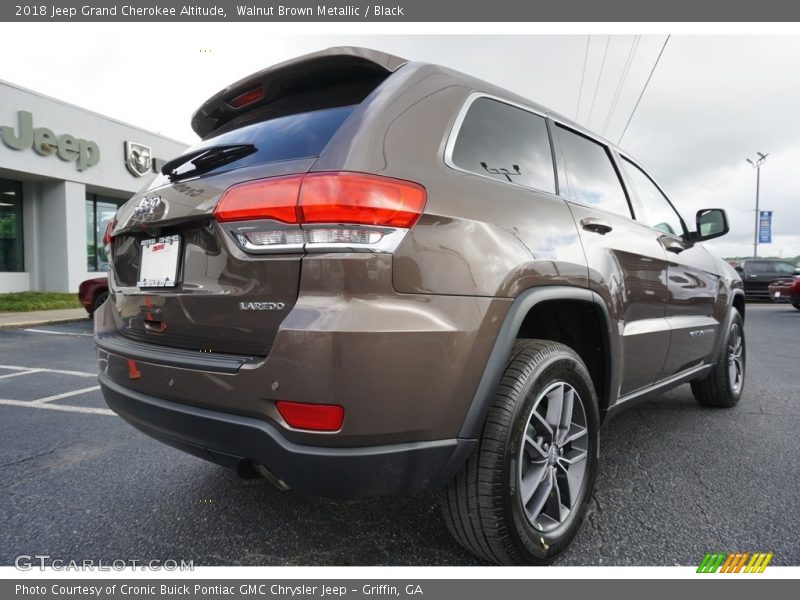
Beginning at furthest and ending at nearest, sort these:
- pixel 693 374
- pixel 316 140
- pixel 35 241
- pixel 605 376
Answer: pixel 35 241
pixel 693 374
pixel 605 376
pixel 316 140

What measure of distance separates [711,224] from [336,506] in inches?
125

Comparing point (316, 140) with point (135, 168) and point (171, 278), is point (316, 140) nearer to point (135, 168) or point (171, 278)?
point (171, 278)

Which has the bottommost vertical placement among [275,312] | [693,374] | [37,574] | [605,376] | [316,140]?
[37,574]

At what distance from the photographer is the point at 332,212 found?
1.41 meters

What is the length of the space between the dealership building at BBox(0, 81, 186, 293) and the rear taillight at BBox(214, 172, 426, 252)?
599 inches

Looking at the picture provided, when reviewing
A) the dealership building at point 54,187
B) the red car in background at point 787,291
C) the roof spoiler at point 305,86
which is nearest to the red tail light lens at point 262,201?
the roof spoiler at point 305,86

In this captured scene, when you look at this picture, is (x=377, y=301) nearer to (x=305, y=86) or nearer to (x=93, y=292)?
(x=305, y=86)

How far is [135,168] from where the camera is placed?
17266 mm

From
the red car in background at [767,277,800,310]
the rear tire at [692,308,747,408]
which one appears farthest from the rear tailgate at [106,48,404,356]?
the red car in background at [767,277,800,310]

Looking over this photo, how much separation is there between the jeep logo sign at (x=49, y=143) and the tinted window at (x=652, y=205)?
53.6ft

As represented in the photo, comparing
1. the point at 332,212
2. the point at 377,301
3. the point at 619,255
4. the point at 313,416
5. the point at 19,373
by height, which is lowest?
the point at 19,373

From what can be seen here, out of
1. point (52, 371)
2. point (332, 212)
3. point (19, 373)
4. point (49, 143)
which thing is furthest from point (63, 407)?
point (49, 143)

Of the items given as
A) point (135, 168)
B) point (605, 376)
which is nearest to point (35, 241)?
point (135, 168)
